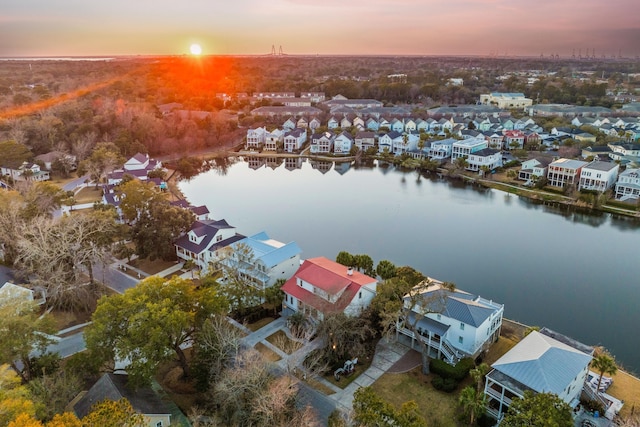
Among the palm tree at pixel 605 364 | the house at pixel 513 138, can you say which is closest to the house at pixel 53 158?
the palm tree at pixel 605 364

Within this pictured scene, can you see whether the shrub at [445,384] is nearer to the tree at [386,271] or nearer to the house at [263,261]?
the tree at [386,271]

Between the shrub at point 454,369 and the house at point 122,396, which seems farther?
the shrub at point 454,369

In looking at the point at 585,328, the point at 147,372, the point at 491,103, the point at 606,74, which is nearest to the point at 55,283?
the point at 147,372

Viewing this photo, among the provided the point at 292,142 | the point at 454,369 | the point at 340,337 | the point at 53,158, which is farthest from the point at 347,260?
the point at 292,142

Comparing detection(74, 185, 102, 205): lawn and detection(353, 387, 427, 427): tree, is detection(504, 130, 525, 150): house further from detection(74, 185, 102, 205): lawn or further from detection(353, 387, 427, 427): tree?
detection(353, 387, 427, 427): tree

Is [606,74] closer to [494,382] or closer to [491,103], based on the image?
[491,103]
